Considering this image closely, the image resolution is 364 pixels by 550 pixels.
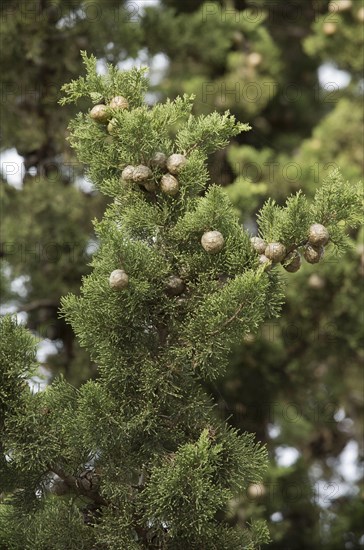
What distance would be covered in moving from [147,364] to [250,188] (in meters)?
2.66

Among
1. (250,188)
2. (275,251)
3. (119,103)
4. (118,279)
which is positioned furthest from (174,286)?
(250,188)

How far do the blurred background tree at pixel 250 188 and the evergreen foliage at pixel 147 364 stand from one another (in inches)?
80.7

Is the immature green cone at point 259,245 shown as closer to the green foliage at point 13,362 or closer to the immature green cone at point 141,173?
the immature green cone at point 141,173

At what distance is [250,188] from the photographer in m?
5.37

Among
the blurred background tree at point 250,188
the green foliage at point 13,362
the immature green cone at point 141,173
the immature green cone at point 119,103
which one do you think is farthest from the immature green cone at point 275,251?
the blurred background tree at point 250,188

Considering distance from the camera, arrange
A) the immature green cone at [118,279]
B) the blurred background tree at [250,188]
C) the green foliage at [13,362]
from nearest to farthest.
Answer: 1. the immature green cone at [118,279]
2. the green foliage at [13,362]
3. the blurred background tree at [250,188]

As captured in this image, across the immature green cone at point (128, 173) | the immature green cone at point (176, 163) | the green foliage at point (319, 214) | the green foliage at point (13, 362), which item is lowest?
the green foliage at point (13, 362)

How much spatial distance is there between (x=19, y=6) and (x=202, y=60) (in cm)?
212

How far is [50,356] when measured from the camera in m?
6.10

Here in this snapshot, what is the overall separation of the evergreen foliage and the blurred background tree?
6.72 ft

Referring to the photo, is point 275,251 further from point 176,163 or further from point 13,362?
point 13,362

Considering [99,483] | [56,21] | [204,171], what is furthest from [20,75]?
[99,483]

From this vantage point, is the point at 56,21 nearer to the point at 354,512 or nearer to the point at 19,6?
the point at 19,6

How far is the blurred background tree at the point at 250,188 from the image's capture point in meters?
5.63
